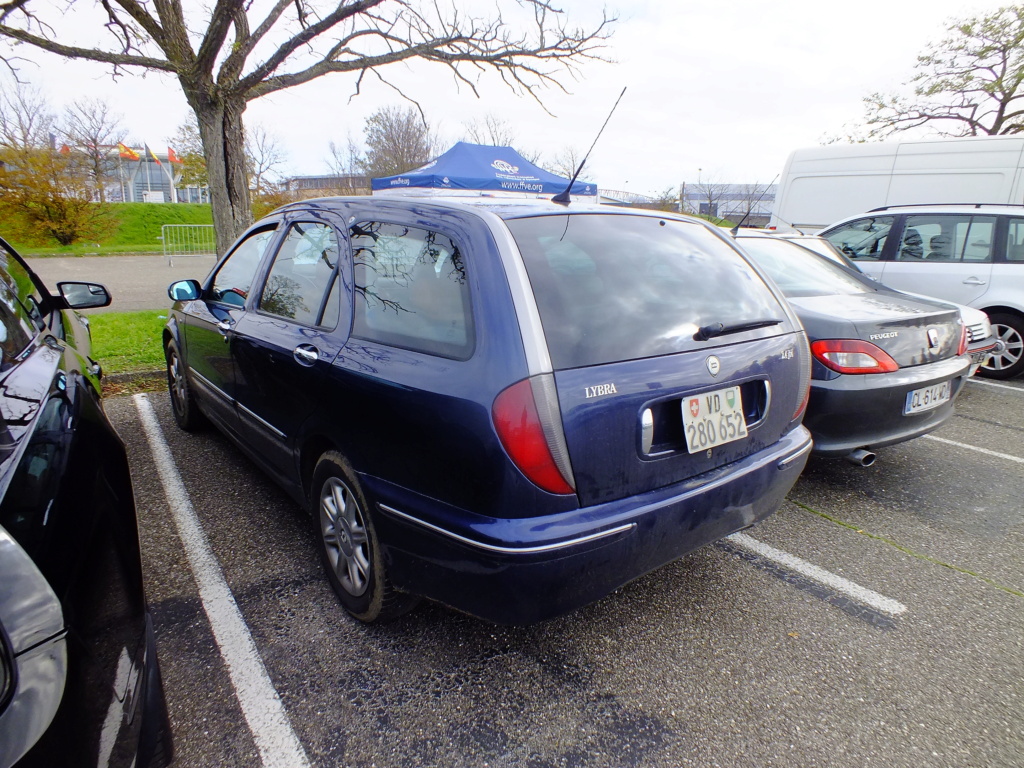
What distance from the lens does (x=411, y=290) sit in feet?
6.68

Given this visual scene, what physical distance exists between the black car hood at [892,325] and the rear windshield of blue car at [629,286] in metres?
1.06

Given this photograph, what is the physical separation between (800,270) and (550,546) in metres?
3.50

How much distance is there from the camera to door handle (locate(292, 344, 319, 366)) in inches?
89.8

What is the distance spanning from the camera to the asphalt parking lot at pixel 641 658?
1774mm

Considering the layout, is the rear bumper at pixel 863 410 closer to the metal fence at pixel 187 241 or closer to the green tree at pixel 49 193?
the metal fence at pixel 187 241

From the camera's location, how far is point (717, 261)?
2.41 metres

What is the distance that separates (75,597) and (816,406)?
325cm

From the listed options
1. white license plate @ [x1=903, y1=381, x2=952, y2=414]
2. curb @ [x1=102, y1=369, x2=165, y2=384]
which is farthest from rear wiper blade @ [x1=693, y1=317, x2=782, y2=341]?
curb @ [x1=102, y1=369, x2=165, y2=384]

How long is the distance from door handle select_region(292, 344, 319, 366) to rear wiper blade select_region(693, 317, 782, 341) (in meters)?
1.42

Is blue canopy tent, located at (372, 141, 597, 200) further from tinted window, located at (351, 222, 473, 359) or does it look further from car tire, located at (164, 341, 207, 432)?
tinted window, located at (351, 222, 473, 359)

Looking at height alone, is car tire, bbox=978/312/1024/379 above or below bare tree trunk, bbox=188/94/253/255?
below

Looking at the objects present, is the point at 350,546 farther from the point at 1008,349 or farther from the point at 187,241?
the point at 187,241

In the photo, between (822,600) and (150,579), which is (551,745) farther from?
(150,579)

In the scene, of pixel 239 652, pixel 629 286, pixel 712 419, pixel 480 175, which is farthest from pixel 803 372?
pixel 480 175
